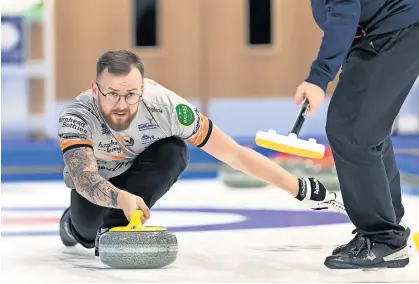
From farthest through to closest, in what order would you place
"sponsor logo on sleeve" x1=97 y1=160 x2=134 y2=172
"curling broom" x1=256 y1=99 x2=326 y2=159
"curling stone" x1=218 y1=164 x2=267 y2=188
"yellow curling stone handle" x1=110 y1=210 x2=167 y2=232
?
"curling stone" x1=218 y1=164 x2=267 y2=188 → "sponsor logo on sleeve" x1=97 y1=160 x2=134 y2=172 → "yellow curling stone handle" x1=110 y1=210 x2=167 y2=232 → "curling broom" x1=256 y1=99 x2=326 y2=159

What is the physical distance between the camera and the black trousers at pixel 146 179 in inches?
103

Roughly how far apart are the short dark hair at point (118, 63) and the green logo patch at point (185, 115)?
0.20m

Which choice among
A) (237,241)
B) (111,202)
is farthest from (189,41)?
(111,202)

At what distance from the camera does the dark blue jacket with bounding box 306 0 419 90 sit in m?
2.05

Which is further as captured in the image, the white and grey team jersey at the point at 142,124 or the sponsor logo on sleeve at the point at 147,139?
the sponsor logo on sleeve at the point at 147,139

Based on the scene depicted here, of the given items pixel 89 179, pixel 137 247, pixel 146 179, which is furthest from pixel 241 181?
pixel 137 247

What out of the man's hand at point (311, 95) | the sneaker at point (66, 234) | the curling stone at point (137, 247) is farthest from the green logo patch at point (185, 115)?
the sneaker at point (66, 234)

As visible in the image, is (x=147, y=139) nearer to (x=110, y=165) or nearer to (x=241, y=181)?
(x=110, y=165)

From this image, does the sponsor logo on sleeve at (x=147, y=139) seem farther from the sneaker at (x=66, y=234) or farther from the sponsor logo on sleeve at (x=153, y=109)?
the sneaker at (x=66, y=234)

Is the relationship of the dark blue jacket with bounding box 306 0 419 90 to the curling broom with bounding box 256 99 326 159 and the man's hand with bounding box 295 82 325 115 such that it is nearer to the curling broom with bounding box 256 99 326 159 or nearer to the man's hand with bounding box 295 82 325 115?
the man's hand with bounding box 295 82 325 115

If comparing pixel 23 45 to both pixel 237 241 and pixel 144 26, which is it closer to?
pixel 144 26

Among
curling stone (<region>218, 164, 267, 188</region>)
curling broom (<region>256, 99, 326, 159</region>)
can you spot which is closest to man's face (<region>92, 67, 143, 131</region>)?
curling broom (<region>256, 99, 326, 159</region>)

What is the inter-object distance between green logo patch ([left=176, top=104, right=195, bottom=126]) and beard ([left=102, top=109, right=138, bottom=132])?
13 cm

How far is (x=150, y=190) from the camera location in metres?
2.62
